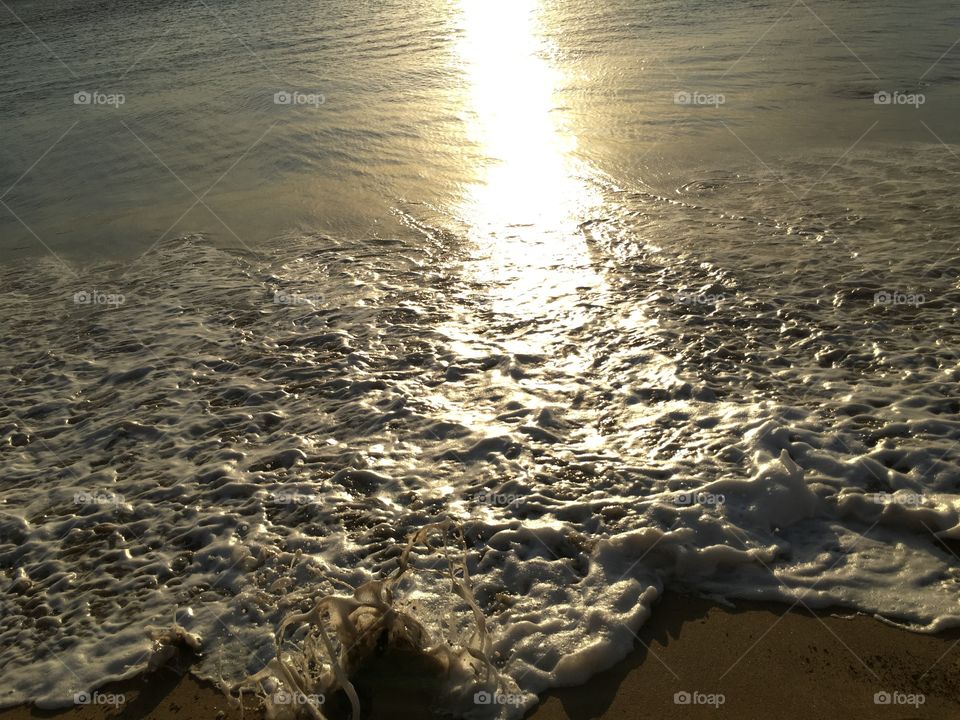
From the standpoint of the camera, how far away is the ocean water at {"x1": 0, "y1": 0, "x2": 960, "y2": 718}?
390cm

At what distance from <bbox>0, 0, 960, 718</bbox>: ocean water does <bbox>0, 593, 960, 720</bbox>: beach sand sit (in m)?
0.11

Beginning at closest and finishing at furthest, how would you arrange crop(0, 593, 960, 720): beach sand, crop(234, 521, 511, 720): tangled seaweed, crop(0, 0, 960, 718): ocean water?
crop(0, 593, 960, 720): beach sand → crop(234, 521, 511, 720): tangled seaweed → crop(0, 0, 960, 718): ocean water

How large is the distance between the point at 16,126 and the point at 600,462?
12891mm

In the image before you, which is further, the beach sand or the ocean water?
the ocean water

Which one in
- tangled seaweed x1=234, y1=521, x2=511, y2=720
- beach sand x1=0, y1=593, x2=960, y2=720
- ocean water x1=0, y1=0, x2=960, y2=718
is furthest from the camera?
ocean water x1=0, y1=0, x2=960, y2=718

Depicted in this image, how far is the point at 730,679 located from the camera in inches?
135

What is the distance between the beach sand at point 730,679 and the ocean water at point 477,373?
0.11m

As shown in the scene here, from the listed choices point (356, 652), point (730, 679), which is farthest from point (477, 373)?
point (730, 679)

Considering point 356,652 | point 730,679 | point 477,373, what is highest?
point 477,373

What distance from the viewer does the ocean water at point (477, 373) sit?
3900 mm

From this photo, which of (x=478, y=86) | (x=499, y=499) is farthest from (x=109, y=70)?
(x=499, y=499)

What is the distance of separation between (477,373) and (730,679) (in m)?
2.87

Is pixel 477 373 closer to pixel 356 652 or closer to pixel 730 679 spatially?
pixel 356 652

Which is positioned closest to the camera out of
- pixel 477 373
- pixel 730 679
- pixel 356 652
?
pixel 730 679
